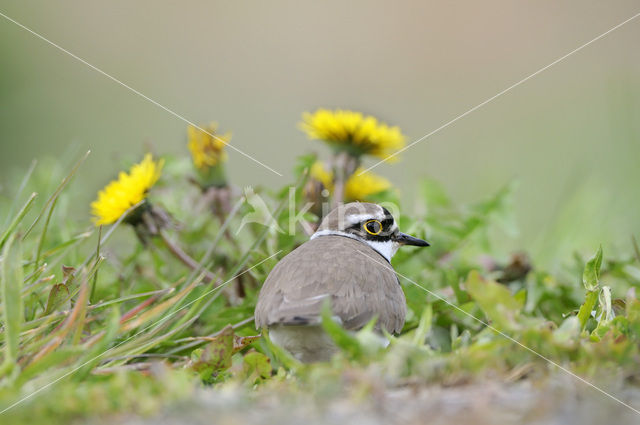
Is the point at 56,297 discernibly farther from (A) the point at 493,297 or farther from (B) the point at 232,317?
(A) the point at 493,297

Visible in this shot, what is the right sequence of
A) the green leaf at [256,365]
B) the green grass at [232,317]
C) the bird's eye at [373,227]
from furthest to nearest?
the bird's eye at [373,227]
the green leaf at [256,365]
the green grass at [232,317]

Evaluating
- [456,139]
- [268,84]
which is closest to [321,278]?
[456,139]

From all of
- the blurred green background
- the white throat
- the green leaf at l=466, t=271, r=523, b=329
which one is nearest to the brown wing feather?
the white throat

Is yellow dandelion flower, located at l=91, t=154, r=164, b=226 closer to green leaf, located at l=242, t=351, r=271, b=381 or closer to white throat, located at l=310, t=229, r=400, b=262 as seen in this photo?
white throat, located at l=310, t=229, r=400, b=262

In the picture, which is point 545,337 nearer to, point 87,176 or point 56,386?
point 56,386

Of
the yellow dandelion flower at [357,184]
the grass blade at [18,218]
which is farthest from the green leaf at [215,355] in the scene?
the yellow dandelion flower at [357,184]

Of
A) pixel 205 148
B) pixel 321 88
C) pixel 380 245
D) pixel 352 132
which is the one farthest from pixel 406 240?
pixel 321 88

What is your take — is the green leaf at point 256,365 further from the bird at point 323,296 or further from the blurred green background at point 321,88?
the blurred green background at point 321,88
